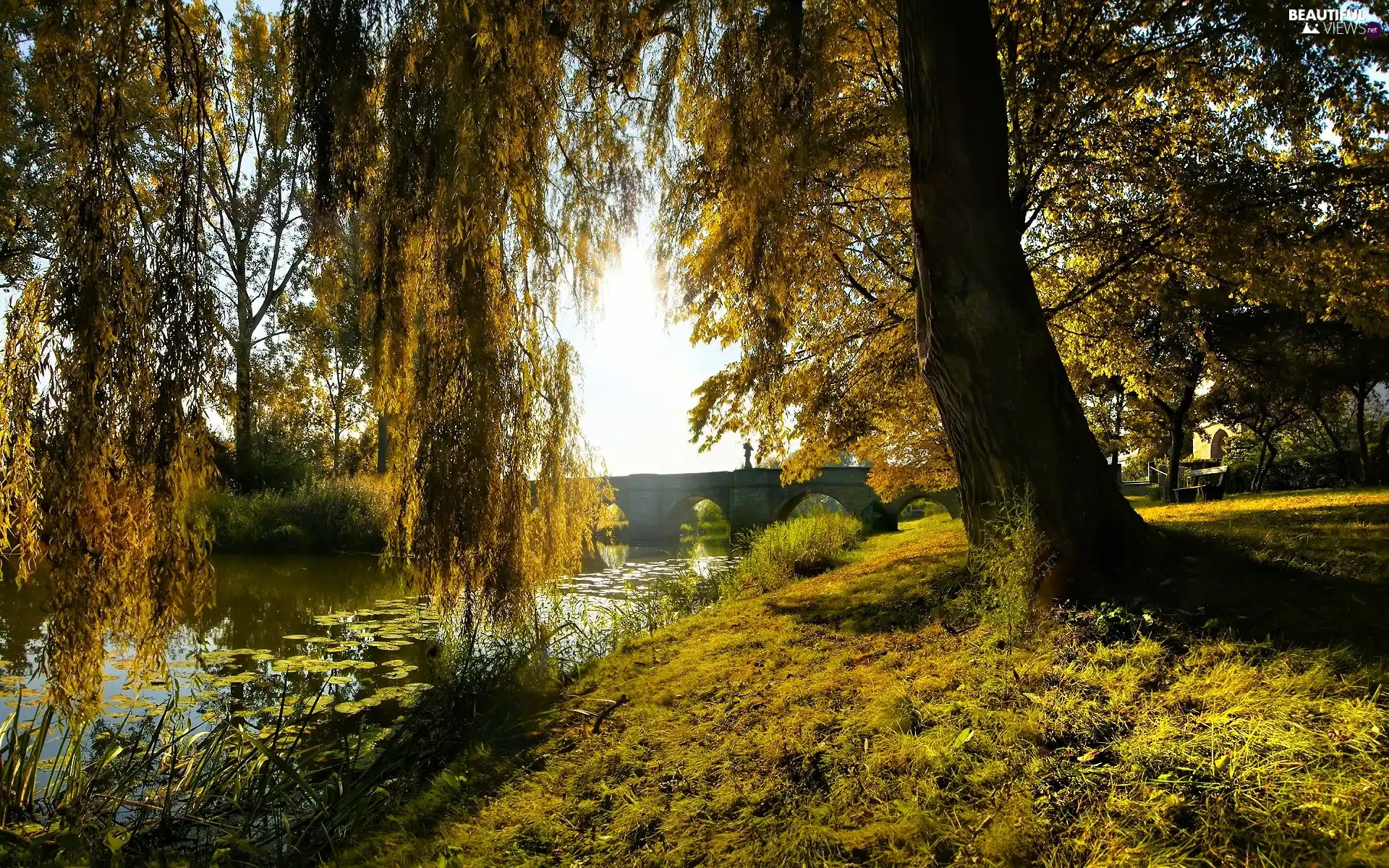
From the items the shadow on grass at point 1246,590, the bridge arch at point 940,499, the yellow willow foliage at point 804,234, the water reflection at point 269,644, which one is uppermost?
the yellow willow foliage at point 804,234

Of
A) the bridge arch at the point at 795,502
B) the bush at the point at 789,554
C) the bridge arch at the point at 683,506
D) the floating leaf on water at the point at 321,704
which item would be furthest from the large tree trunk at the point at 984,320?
the bridge arch at the point at 683,506

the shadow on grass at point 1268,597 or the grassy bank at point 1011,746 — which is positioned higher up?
the shadow on grass at point 1268,597

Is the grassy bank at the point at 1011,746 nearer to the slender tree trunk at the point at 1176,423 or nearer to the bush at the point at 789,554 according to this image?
the bush at the point at 789,554

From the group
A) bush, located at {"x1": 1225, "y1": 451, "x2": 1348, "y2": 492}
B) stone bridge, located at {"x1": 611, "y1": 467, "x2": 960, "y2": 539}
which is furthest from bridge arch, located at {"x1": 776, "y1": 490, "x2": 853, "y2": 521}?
bush, located at {"x1": 1225, "y1": 451, "x2": 1348, "y2": 492}

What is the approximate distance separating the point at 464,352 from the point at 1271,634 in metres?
4.00

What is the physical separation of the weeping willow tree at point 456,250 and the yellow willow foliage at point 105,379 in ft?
2.97

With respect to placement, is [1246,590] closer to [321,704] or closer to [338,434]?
[321,704]

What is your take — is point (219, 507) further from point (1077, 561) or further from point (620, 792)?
point (1077, 561)

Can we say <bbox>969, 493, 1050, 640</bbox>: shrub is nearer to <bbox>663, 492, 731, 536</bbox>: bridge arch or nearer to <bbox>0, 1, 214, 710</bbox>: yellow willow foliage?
<bbox>0, 1, 214, 710</bbox>: yellow willow foliage

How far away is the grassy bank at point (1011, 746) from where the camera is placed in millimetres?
1849

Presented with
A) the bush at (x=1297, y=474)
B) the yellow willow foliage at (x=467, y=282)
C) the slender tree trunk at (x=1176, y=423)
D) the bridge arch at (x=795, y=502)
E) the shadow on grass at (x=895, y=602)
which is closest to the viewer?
the yellow willow foliage at (x=467, y=282)

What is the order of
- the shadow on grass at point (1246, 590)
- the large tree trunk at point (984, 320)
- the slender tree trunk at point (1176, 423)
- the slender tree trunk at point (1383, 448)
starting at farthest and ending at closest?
the slender tree trunk at point (1383, 448)
the slender tree trunk at point (1176, 423)
the large tree trunk at point (984, 320)
the shadow on grass at point (1246, 590)

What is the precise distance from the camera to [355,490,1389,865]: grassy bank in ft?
6.07

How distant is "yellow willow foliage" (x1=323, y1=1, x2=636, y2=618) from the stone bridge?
20.7 meters
